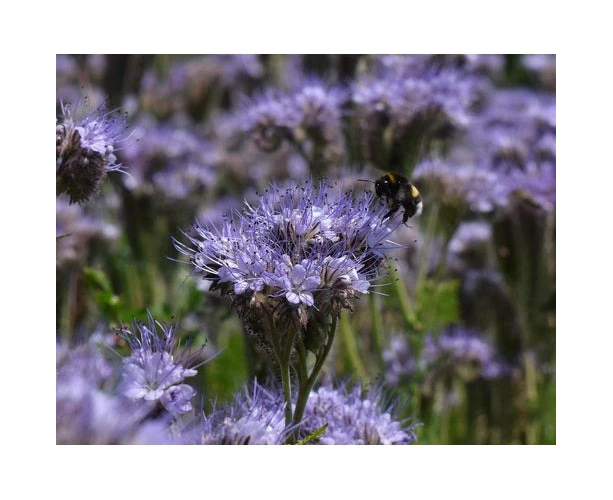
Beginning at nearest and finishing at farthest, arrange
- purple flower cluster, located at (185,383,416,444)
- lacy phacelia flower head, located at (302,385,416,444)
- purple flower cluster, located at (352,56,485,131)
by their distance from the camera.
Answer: purple flower cluster, located at (185,383,416,444) < lacy phacelia flower head, located at (302,385,416,444) < purple flower cluster, located at (352,56,485,131)

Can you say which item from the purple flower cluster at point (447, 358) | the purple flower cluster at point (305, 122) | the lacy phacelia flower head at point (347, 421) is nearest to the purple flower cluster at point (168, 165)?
the purple flower cluster at point (305, 122)

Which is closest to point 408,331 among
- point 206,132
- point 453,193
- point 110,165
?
point 453,193

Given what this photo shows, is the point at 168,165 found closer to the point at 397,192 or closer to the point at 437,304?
the point at 437,304

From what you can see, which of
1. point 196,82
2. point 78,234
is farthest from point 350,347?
point 196,82

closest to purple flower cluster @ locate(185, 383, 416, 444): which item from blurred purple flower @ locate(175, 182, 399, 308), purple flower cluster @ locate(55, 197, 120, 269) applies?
blurred purple flower @ locate(175, 182, 399, 308)

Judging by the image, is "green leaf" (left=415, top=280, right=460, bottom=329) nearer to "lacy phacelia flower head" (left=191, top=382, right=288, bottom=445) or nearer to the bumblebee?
the bumblebee
